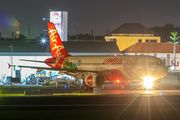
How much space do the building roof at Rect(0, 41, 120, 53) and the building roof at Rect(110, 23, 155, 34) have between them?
4299 centimetres

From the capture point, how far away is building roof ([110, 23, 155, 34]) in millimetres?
106419

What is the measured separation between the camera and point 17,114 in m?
16.8

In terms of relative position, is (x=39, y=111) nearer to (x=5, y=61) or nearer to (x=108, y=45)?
(x=5, y=61)

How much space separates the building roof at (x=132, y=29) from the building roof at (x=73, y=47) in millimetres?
42995

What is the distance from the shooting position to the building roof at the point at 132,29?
106419mm

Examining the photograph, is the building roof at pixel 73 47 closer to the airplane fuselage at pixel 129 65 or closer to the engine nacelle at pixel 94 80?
the airplane fuselage at pixel 129 65

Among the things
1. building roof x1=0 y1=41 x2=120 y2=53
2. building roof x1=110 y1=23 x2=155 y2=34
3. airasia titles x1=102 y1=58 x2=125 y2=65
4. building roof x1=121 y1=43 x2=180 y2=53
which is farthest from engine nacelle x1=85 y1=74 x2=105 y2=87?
building roof x1=110 y1=23 x2=155 y2=34

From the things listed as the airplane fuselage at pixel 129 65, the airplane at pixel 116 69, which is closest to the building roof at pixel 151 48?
the airplane fuselage at pixel 129 65

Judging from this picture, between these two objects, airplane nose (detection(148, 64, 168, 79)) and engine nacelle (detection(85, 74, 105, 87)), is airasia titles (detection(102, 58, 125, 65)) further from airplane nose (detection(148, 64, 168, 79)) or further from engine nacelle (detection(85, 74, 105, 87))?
airplane nose (detection(148, 64, 168, 79))

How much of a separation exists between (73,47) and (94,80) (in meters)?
33.3

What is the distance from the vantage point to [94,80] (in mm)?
A: 30453

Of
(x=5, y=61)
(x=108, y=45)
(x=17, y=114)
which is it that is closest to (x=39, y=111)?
(x=17, y=114)

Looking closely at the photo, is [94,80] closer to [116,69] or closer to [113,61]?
[116,69]

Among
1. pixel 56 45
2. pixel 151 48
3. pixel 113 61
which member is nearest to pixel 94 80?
pixel 113 61
